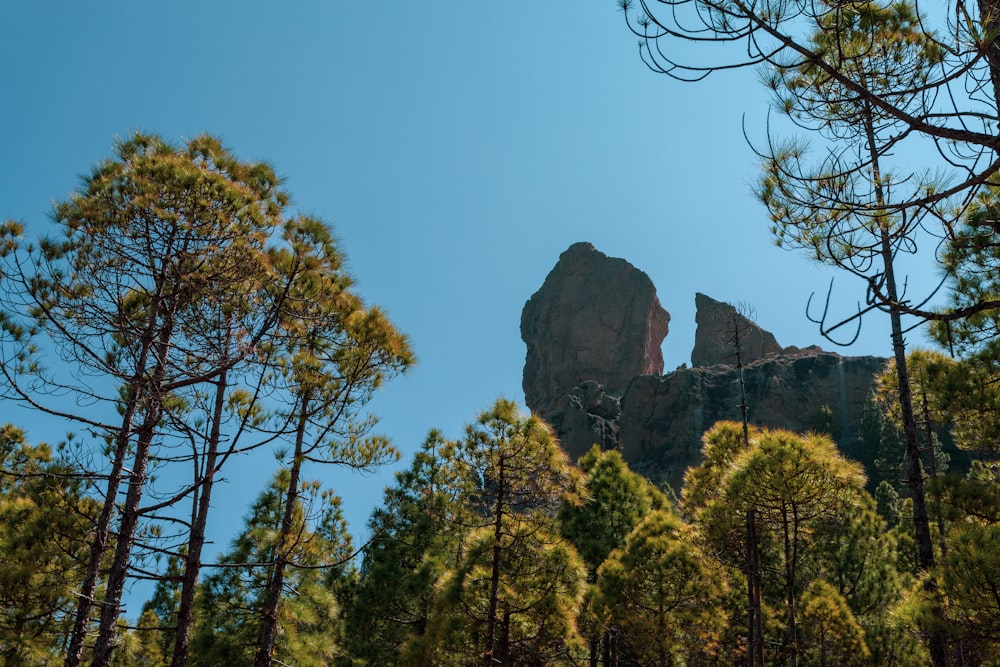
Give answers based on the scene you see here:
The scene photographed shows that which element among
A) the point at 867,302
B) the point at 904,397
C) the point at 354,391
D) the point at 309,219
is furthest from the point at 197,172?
the point at 904,397

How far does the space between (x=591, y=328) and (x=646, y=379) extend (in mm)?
19995

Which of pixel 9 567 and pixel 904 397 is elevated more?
pixel 904 397

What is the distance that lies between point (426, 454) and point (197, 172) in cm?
1285

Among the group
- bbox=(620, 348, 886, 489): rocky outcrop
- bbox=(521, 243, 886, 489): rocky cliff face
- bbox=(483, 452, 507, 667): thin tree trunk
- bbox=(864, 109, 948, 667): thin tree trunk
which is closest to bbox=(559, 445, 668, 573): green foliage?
bbox=(483, 452, 507, 667): thin tree trunk

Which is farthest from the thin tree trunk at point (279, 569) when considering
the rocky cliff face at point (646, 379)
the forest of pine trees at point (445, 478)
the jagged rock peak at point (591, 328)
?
the jagged rock peak at point (591, 328)

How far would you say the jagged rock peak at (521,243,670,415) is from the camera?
90.4 metres

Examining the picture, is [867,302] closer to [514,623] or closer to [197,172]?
[197,172]

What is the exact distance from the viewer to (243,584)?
12820mm

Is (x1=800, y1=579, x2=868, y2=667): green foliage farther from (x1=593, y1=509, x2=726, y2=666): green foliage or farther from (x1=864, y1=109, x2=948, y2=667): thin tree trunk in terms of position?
(x1=864, y1=109, x2=948, y2=667): thin tree trunk

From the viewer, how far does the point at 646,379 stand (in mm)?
73750

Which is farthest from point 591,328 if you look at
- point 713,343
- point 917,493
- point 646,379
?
point 917,493

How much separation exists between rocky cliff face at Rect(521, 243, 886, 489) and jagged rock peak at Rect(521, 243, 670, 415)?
0.44 ft

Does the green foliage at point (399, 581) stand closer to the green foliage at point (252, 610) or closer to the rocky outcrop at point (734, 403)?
the green foliage at point (252, 610)

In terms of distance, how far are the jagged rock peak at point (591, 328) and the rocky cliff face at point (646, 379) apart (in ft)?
0.44
